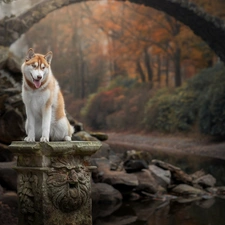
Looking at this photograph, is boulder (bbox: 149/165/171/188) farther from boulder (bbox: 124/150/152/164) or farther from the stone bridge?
the stone bridge

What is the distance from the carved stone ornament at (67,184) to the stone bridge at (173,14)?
1079 centimetres

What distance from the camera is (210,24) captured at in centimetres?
1802

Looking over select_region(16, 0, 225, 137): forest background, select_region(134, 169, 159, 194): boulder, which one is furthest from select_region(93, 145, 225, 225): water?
select_region(16, 0, 225, 137): forest background

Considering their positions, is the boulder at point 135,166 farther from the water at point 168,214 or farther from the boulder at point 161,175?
the water at point 168,214

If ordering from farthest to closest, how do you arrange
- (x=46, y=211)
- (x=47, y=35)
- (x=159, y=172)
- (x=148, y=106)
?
(x=47, y=35) → (x=148, y=106) → (x=159, y=172) → (x=46, y=211)

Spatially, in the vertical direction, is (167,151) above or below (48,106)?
below

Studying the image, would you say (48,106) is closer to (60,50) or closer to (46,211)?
(46,211)

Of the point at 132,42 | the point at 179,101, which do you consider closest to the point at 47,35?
the point at 132,42

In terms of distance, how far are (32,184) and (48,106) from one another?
1047 mm

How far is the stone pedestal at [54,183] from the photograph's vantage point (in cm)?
547

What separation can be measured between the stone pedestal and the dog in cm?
23

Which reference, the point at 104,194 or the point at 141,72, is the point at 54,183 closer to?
the point at 104,194

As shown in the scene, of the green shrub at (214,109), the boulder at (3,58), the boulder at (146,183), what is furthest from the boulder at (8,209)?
the green shrub at (214,109)

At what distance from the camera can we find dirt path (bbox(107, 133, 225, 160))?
20016 mm
